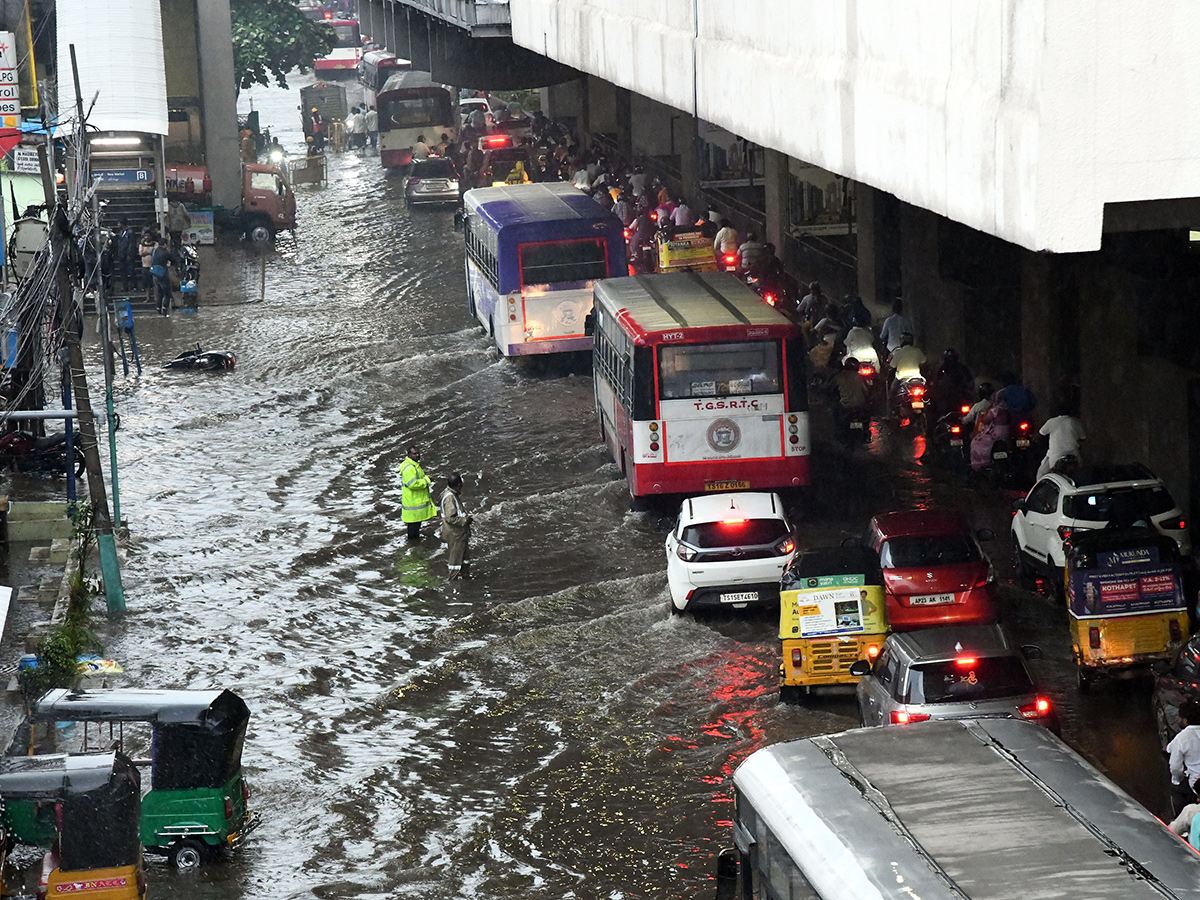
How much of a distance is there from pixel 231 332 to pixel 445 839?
25588 mm

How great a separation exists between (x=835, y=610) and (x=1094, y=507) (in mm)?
3784

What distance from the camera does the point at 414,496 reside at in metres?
22.9

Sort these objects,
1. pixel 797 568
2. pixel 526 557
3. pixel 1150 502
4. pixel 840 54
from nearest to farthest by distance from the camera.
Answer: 1. pixel 840 54
2. pixel 797 568
3. pixel 1150 502
4. pixel 526 557

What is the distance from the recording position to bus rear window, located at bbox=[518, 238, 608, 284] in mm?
31016

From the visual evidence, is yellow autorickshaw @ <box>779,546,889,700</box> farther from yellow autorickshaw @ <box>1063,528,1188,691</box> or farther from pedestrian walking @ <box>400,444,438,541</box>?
pedestrian walking @ <box>400,444,438,541</box>

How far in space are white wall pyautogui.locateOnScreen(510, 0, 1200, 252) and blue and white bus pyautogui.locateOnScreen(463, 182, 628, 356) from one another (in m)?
14.5

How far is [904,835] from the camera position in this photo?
856cm

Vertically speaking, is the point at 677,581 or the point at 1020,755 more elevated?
the point at 1020,755

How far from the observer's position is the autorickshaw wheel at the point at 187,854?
13.6 metres

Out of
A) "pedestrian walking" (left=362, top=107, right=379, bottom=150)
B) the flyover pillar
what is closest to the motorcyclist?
the flyover pillar

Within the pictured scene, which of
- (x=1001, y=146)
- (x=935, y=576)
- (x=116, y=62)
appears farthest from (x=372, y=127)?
(x=1001, y=146)

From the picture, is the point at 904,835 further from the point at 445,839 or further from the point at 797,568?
the point at 797,568

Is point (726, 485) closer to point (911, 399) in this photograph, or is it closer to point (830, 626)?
point (911, 399)

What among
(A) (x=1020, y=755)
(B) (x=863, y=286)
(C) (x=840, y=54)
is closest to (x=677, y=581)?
(C) (x=840, y=54)
